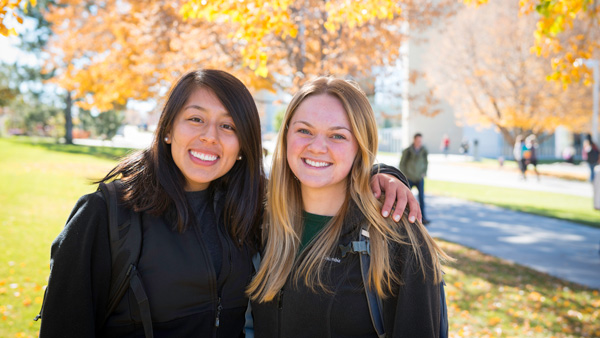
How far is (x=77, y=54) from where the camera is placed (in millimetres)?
13664

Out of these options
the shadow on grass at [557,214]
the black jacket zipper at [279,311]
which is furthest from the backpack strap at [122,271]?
the shadow on grass at [557,214]

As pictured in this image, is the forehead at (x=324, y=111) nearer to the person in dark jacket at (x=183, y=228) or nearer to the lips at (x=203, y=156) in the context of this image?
the person in dark jacket at (x=183, y=228)

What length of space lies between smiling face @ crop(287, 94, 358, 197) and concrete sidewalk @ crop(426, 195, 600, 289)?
6.04 metres

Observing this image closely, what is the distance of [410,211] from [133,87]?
369 inches

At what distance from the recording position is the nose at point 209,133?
7.84 feet

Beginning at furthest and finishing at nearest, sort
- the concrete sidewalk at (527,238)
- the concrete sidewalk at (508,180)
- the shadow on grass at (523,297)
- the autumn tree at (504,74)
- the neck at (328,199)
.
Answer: the autumn tree at (504,74) → the concrete sidewalk at (508,180) → the concrete sidewalk at (527,238) → the shadow on grass at (523,297) → the neck at (328,199)

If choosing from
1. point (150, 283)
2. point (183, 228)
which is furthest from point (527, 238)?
point (150, 283)

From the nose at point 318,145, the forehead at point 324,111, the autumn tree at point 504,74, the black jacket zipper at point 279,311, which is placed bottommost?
the black jacket zipper at point 279,311

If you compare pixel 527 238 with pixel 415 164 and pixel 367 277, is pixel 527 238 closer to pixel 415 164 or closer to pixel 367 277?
pixel 415 164

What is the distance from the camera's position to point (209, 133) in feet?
7.88

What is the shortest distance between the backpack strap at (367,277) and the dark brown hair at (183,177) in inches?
25.6

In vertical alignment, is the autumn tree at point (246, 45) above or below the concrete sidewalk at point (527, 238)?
→ above

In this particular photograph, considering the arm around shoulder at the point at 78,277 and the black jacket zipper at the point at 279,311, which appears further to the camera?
the black jacket zipper at the point at 279,311

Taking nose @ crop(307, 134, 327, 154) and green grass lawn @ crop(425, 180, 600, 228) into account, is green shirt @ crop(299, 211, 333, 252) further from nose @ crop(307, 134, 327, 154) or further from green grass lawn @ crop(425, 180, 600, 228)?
green grass lawn @ crop(425, 180, 600, 228)
